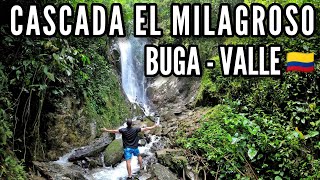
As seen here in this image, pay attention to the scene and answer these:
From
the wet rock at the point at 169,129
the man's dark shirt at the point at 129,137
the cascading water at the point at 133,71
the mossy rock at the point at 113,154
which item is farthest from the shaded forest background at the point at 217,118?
the cascading water at the point at 133,71

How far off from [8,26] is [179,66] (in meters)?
3.53

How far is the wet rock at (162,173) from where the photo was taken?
5614 millimetres

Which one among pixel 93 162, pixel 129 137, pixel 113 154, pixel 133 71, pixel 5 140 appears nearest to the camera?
pixel 5 140

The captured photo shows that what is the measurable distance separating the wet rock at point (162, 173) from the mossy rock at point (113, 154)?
1.74 m

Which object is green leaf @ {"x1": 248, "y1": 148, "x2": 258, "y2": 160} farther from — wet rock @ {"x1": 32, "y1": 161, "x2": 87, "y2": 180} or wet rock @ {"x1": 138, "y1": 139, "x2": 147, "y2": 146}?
wet rock @ {"x1": 138, "y1": 139, "x2": 147, "y2": 146}

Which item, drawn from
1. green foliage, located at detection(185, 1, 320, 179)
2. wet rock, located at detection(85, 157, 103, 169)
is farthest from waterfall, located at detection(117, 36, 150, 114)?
green foliage, located at detection(185, 1, 320, 179)

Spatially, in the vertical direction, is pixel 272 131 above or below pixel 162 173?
above

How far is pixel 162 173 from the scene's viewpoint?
577cm

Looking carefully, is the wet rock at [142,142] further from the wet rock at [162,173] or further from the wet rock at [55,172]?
the wet rock at [55,172]

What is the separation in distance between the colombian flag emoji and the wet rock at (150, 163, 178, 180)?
3339 mm

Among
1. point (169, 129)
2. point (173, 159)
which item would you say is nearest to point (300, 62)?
point (173, 159)

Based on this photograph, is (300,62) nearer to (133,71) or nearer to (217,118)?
(217,118)

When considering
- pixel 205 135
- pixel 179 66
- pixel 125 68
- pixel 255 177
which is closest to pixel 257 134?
pixel 255 177

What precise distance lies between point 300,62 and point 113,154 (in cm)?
518
